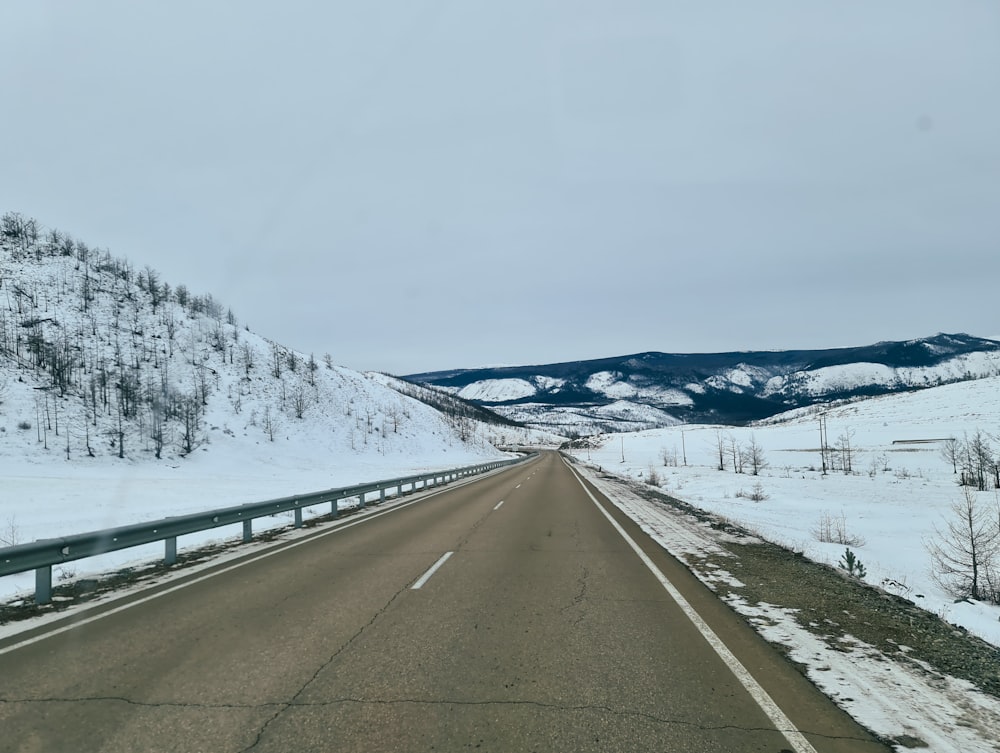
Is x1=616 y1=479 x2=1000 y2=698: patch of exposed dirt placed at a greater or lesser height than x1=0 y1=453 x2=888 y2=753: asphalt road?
lesser

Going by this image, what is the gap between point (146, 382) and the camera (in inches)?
2080

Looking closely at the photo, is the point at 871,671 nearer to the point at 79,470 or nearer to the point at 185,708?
the point at 185,708

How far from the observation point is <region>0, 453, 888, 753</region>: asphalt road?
347 cm

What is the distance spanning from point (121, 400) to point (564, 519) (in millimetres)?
47619

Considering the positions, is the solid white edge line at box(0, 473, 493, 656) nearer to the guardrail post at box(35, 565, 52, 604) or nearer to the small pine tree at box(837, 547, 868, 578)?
the guardrail post at box(35, 565, 52, 604)

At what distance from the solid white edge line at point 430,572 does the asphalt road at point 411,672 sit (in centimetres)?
8

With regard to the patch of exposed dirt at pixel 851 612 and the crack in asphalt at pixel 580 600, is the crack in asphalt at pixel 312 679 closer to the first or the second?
the crack in asphalt at pixel 580 600

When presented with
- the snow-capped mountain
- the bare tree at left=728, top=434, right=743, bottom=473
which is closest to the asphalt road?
the bare tree at left=728, top=434, right=743, bottom=473

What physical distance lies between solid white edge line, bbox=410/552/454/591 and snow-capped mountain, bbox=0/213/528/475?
4050 cm

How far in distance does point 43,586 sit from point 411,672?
18.1 ft

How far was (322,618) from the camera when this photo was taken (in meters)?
6.05

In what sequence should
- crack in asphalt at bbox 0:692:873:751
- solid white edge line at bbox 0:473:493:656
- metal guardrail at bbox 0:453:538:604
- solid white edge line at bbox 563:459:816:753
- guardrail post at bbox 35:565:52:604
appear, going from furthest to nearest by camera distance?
guardrail post at bbox 35:565:52:604
metal guardrail at bbox 0:453:538:604
solid white edge line at bbox 0:473:493:656
crack in asphalt at bbox 0:692:873:751
solid white edge line at bbox 563:459:816:753

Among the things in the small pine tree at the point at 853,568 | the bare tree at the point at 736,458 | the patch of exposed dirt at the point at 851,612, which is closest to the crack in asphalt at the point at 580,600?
the patch of exposed dirt at the point at 851,612

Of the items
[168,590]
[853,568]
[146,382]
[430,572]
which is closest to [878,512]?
[853,568]
